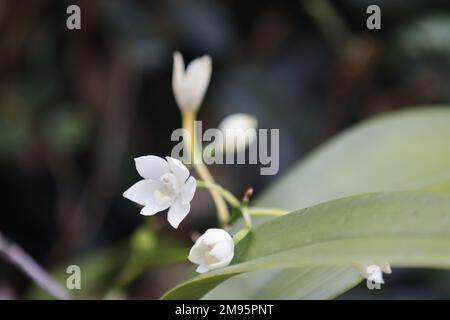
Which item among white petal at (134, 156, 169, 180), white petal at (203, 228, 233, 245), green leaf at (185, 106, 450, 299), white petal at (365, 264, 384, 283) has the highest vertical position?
green leaf at (185, 106, 450, 299)

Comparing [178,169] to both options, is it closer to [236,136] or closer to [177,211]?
[177,211]

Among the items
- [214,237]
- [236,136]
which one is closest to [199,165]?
[236,136]

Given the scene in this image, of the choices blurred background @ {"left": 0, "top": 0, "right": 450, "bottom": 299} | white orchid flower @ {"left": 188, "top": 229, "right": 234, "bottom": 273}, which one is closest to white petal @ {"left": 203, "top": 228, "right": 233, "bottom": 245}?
white orchid flower @ {"left": 188, "top": 229, "right": 234, "bottom": 273}

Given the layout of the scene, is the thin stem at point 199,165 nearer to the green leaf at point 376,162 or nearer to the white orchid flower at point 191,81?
the white orchid flower at point 191,81

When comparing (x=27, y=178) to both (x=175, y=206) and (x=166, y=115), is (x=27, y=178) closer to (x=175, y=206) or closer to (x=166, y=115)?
(x=166, y=115)

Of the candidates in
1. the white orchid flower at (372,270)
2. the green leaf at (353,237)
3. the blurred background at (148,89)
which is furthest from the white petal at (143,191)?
the blurred background at (148,89)

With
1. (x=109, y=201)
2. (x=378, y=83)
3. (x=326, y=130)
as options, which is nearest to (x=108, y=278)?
(x=109, y=201)

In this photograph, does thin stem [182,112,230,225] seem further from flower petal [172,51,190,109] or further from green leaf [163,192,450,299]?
green leaf [163,192,450,299]
